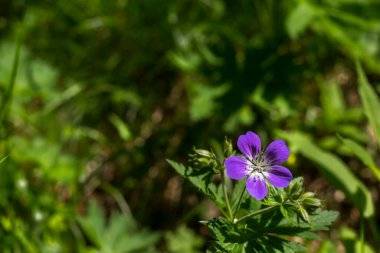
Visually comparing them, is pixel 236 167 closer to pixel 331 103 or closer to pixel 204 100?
pixel 204 100

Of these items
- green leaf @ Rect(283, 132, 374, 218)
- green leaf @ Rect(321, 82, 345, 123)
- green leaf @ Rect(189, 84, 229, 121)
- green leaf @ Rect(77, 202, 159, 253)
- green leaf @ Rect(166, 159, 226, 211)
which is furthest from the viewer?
green leaf @ Rect(321, 82, 345, 123)

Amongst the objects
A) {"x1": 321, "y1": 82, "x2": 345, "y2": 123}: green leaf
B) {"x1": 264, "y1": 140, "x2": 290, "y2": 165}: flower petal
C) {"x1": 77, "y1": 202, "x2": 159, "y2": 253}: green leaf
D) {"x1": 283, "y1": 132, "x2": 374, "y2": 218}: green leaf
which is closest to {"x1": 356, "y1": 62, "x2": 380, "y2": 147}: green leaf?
{"x1": 283, "y1": 132, "x2": 374, "y2": 218}: green leaf

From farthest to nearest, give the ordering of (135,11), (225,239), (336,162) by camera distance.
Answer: (135,11) → (336,162) → (225,239)

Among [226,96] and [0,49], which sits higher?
[0,49]

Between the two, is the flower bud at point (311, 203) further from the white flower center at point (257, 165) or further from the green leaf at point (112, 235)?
the green leaf at point (112, 235)

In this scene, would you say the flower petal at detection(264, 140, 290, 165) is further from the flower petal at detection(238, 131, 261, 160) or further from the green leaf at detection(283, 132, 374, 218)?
the green leaf at detection(283, 132, 374, 218)

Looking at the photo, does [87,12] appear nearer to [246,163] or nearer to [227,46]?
[227,46]

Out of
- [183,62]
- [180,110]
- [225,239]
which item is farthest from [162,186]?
[225,239]
